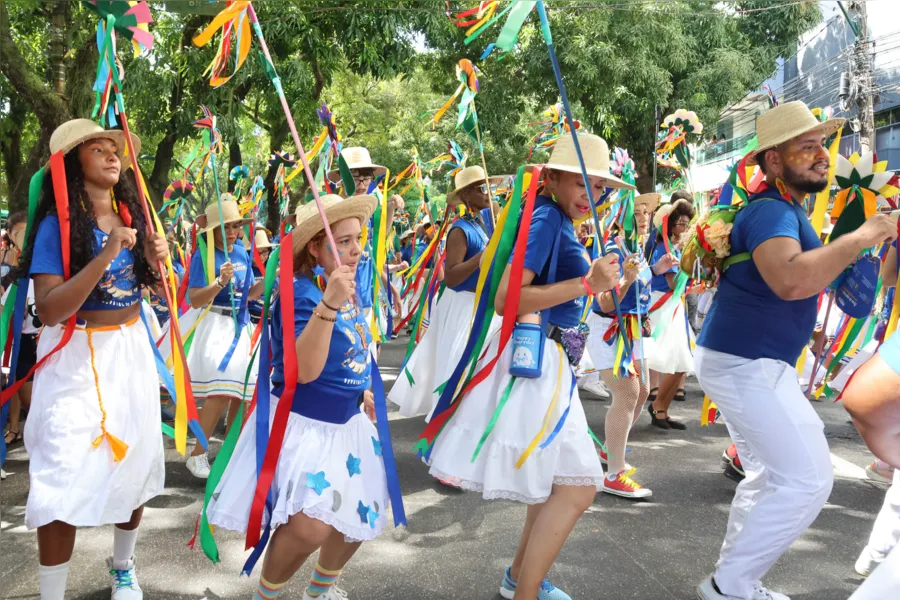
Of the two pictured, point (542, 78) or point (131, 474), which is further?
point (542, 78)

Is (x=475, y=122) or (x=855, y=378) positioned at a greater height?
(x=475, y=122)

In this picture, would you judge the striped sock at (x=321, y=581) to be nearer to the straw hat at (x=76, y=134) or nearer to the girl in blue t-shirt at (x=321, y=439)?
the girl in blue t-shirt at (x=321, y=439)

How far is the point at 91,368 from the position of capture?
298cm

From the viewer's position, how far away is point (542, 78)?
16.0 meters

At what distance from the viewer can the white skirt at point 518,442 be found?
2.84 meters

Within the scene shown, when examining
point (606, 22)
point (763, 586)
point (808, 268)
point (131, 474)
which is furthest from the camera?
point (606, 22)

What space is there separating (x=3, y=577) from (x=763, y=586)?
3.21 metres

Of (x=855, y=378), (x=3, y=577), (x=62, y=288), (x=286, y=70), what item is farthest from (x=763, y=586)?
(x=286, y=70)

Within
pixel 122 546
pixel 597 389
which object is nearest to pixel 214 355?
pixel 122 546

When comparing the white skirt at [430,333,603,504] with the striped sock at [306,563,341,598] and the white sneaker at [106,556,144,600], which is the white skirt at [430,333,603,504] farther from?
the white sneaker at [106,556,144,600]

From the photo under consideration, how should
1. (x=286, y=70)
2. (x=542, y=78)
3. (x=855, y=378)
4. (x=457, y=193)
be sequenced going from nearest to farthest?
(x=855, y=378) → (x=457, y=193) → (x=286, y=70) → (x=542, y=78)

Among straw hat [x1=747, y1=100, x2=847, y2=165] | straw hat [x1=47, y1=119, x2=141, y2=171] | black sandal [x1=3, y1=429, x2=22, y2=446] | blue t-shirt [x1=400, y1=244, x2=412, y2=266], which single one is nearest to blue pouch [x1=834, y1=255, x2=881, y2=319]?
straw hat [x1=747, y1=100, x2=847, y2=165]

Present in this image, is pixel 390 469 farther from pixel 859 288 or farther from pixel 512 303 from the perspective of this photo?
pixel 859 288

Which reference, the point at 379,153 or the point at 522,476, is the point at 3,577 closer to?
the point at 522,476
